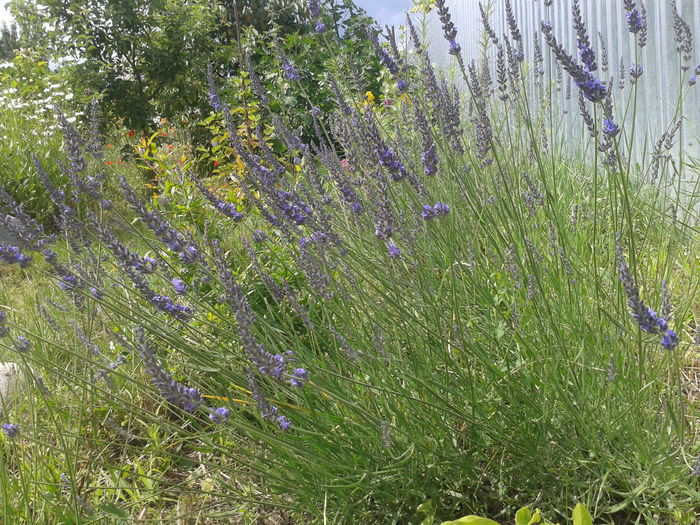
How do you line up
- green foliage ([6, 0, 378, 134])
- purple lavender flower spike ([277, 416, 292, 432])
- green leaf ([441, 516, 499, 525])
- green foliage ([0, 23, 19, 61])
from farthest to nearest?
green foliage ([0, 23, 19, 61]), green foliage ([6, 0, 378, 134]), purple lavender flower spike ([277, 416, 292, 432]), green leaf ([441, 516, 499, 525])

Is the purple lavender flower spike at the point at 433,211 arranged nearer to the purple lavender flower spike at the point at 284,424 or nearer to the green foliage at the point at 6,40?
the purple lavender flower spike at the point at 284,424

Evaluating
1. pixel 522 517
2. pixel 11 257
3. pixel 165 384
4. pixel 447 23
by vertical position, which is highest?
pixel 447 23

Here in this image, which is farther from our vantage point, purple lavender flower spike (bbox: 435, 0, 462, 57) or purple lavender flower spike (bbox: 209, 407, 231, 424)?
purple lavender flower spike (bbox: 435, 0, 462, 57)

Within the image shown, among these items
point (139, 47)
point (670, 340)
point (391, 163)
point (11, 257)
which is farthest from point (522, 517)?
point (139, 47)

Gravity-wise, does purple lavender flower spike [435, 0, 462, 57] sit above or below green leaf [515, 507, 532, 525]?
above

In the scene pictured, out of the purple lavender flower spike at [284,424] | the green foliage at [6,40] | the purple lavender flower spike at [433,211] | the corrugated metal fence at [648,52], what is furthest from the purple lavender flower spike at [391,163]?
the green foliage at [6,40]

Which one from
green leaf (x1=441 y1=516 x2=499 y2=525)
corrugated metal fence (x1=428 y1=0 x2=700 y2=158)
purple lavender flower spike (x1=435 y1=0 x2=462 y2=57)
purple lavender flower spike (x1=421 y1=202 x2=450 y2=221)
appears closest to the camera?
green leaf (x1=441 y1=516 x2=499 y2=525)

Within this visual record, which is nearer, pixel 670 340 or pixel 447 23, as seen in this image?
pixel 670 340

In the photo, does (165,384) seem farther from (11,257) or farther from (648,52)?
(648,52)

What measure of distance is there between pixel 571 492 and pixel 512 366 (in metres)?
0.37

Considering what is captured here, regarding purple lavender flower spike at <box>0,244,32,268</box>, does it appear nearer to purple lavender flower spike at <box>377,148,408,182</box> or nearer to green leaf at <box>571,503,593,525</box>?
purple lavender flower spike at <box>377,148,408,182</box>

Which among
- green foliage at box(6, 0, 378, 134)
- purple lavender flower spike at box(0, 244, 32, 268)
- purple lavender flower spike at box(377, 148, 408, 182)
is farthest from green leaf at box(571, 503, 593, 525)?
green foliage at box(6, 0, 378, 134)

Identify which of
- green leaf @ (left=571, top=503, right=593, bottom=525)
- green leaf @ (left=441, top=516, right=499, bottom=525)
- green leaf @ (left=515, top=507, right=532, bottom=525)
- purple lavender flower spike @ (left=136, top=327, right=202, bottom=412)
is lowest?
green leaf @ (left=515, top=507, right=532, bottom=525)

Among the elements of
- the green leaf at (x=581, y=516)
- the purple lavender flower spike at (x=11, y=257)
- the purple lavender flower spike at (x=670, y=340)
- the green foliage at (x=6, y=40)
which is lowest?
the green leaf at (x=581, y=516)
